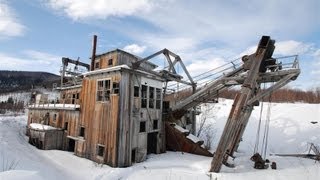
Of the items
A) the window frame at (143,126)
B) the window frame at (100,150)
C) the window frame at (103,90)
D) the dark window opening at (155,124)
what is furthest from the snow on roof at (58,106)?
the dark window opening at (155,124)

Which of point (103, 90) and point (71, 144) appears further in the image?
point (71, 144)

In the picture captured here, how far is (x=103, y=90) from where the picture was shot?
20.5m

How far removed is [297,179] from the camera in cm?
1352

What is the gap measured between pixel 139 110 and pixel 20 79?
116647 mm

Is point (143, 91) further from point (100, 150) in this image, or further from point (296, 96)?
point (296, 96)

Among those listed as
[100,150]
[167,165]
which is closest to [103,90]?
[100,150]

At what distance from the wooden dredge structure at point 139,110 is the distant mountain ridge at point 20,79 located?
9014 centimetres

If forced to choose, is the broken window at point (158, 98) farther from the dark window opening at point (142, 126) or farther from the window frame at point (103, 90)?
the window frame at point (103, 90)

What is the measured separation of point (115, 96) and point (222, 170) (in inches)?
317

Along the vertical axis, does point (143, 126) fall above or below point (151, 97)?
below

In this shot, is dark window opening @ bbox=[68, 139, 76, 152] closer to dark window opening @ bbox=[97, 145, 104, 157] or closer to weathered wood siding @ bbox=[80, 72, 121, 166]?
weathered wood siding @ bbox=[80, 72, 121, 166]

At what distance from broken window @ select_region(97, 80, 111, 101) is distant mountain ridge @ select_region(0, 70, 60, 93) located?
93.0 meters

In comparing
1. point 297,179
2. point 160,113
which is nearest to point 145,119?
point 160,113

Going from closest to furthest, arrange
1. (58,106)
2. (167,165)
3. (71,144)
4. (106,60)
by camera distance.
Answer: (167,165) → (106,60) → (71,144) → (58,106)
